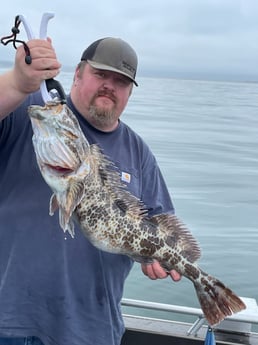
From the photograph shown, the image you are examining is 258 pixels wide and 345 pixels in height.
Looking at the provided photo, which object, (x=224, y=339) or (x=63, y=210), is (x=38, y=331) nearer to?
(x=63, y=210)

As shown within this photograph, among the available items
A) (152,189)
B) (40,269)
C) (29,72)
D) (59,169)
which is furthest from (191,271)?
(29,72)

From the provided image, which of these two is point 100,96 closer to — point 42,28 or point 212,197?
point 42,28

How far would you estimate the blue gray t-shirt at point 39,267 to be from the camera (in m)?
2.64

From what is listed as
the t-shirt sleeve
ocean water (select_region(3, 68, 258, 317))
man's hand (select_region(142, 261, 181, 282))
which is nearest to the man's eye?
the t-shirt sleeve

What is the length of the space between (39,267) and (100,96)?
37.2 inches

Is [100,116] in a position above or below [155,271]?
above

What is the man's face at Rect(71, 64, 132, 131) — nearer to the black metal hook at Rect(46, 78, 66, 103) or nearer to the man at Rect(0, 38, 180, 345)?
the man at Rect(0, 38, 180, 345)

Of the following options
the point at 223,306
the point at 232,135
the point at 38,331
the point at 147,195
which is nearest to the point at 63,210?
the point at 38,331

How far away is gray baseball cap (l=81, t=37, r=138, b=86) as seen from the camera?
117 inches

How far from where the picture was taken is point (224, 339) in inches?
154

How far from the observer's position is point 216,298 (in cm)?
294

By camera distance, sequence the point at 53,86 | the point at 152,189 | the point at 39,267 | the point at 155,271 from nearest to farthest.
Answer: the point at 53,86 < the point at 39,267 < the point at 155,271 < the point at 152,189

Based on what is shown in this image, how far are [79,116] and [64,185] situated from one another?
0.62m

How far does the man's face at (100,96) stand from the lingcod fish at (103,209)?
26cm
